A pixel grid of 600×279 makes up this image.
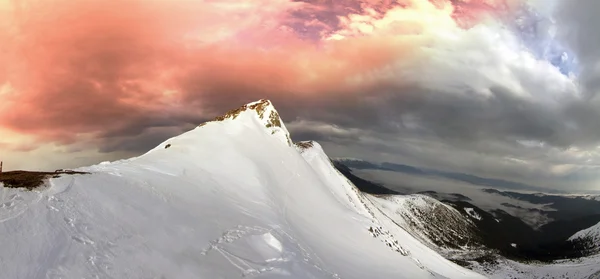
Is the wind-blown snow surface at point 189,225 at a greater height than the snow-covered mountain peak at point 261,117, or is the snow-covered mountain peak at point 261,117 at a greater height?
the snow-covered mountain peak at point 261,117

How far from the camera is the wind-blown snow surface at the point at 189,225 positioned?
48.1 ft

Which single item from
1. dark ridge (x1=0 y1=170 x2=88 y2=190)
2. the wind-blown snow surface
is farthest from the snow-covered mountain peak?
dark ridge (x1=0 y1=170 x2=88 y2=190)

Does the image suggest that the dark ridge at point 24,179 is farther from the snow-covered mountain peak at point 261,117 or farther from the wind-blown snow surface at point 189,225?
the snow-covered mountain peak at point 261,117

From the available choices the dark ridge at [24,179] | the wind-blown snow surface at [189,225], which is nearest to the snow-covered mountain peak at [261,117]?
the wind-blown snow surface at [189,225]

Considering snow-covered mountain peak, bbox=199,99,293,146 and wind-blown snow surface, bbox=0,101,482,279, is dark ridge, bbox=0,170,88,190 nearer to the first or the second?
wind-blown snow surface, bbox=0,101,482,279

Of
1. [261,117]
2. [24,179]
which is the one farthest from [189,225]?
[261,117]

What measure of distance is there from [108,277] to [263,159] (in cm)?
3219

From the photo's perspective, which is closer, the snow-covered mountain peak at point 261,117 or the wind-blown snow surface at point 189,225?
the wind-blown snow surface at point 189,225

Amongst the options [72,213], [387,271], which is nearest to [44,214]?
[72,213]

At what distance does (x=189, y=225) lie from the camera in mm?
20812

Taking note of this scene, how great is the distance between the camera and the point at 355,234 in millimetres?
41969

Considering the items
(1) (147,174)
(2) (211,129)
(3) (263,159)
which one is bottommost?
(1) (147,174)

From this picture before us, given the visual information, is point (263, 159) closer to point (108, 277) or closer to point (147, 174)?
point (147, 174)

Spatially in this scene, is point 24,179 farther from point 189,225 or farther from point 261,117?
point 261,117
